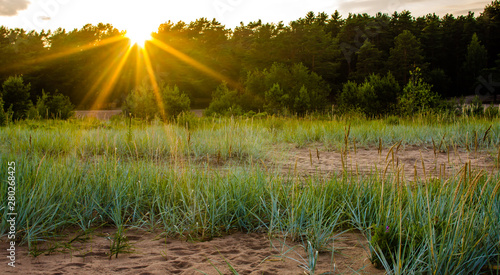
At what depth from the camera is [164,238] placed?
257cm

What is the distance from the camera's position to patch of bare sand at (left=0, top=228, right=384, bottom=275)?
2021mm

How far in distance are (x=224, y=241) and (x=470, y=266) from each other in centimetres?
144

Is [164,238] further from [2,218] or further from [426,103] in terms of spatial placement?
[426,103]

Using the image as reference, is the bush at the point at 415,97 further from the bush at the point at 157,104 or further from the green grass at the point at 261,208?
the green grass at the point at 261,208

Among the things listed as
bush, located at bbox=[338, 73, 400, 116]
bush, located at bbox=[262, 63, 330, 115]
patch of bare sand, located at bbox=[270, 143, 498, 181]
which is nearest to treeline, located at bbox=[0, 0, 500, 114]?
bush, located at bbox=[262, 63, 330, 115]

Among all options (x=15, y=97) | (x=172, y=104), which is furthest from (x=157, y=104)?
(x=15, y=97)

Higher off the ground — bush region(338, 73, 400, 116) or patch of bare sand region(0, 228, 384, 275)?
bush region(338, 73, 400, 116)

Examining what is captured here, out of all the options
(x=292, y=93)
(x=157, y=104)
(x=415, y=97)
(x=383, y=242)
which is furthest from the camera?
(x=292, y=93)

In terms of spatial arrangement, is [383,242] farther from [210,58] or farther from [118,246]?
[210,58]

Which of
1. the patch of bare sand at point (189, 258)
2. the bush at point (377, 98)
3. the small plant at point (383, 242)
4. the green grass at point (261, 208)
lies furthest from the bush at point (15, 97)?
the small plant at point (383, 242)

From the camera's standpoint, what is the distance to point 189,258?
221 cm

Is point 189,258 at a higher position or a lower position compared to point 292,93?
lower

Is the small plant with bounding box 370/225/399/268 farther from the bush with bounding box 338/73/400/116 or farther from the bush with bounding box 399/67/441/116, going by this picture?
the bush with bounding box 338/73/400/116

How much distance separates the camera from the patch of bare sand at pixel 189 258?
202 cm
